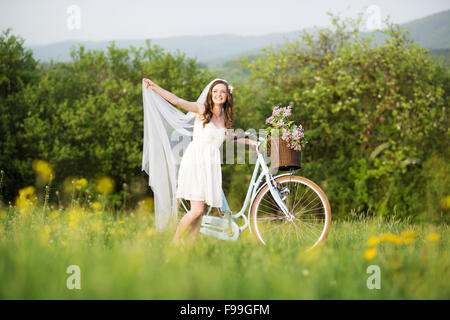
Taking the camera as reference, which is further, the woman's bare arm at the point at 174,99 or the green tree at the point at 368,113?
the green tree at the point at 368,113

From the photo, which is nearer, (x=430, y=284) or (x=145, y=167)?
(x=430, y=284)

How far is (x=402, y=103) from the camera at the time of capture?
7.29 meters

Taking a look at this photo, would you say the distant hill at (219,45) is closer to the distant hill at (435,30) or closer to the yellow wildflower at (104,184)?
the distant hill at (435,30)

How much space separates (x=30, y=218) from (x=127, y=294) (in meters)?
2.55

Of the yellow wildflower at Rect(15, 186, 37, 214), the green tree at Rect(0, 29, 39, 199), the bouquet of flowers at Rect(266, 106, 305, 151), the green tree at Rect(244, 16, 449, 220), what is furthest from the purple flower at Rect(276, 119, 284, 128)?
the green tree at Rect(0, 29, 39, 199)

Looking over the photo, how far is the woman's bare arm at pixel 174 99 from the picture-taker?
141 inches

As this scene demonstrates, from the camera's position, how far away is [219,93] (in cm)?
382

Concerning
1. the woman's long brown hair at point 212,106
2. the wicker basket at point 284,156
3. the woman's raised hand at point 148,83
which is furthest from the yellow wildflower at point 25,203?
the wicker basket at point 284,156

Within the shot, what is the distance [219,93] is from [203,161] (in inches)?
26.0

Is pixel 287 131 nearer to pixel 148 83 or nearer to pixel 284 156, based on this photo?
pixel 284 156

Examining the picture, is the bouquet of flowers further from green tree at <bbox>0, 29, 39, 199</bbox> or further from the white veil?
green tree at <bbox>0, 29, 39, 199</bbox>

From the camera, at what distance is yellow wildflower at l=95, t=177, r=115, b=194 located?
7.78 meters

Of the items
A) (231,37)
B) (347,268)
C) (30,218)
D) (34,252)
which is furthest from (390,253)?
(231,37)
